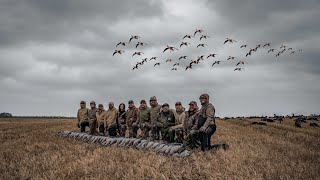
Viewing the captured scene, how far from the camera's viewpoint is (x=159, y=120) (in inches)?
712

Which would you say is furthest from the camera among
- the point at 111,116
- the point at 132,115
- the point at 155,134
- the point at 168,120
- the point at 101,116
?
the point at 101,116

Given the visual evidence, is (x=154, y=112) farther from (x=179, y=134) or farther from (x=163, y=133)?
(x=179, y=134)

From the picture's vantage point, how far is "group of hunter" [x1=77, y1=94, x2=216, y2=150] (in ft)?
46.6

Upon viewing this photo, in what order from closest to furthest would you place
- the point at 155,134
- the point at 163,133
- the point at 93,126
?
1. the point at 163,133
2. the point at 155,134
3. the point at 93,126

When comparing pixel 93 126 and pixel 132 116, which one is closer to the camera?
pixel 132 116

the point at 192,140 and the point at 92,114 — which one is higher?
the point at 92,114

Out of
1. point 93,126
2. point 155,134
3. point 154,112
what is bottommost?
point 155,134

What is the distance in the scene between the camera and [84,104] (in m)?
25.7

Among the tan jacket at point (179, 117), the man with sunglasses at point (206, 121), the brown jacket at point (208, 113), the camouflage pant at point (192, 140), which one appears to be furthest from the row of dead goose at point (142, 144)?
the tan jacket at point (179, 117)

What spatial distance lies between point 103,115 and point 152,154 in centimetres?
1089

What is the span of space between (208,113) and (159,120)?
4389 mm

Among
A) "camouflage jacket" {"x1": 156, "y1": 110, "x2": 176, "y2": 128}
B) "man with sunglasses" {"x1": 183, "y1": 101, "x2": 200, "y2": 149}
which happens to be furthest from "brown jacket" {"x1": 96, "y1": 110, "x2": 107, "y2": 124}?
"man with sunglasses" {"x1": 183, "y1": 101, "x2": 200, "y2": 149}

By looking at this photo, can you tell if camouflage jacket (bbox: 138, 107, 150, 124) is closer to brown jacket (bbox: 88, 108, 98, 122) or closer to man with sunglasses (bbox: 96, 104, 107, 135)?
man with sunglasses (bbox: 96, 104, 107, 135)

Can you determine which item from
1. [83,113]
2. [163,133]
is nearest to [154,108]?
[163,133]
